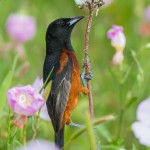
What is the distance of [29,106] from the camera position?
175cm

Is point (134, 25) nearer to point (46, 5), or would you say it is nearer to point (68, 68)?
point (46, 5)

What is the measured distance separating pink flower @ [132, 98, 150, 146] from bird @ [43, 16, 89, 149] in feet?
0.51

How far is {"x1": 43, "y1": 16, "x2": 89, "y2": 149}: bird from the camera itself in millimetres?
1979

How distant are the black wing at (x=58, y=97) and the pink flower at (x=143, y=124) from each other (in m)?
0.18

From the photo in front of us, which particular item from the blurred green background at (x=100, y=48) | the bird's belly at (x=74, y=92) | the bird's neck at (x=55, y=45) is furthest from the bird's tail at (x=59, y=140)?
the blurred green background at (x=100, y=48)

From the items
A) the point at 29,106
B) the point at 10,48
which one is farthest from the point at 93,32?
the point at 29,106

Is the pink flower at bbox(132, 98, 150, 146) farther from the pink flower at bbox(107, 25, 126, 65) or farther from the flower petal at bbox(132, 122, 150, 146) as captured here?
the pink flower at bbox(107, 25, 126, 65)

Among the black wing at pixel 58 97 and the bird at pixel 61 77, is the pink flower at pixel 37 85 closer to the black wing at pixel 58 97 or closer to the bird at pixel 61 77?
the bird at pixel 61 77

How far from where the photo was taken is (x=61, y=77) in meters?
2.06

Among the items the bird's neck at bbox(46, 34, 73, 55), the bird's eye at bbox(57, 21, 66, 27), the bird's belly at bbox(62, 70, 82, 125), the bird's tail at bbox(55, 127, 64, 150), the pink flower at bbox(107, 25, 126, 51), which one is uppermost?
the bird's eye at bbox(57, 21, 66, 27)

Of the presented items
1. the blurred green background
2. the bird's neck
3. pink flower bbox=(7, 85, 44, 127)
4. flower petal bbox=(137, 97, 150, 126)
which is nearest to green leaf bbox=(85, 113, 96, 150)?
pink flower bbox=(7, 85, 44, 127)

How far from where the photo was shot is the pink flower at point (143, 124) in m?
1.93

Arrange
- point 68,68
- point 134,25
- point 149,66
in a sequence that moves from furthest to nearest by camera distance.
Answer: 1. point 134,25
2. point 149,66
3. point 68,68

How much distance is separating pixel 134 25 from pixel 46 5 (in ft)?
1.60
